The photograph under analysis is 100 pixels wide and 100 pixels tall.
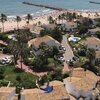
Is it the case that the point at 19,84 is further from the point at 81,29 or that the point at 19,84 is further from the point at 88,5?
the point at 88,5

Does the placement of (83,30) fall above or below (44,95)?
below

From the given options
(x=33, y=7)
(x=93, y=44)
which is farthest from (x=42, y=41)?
(x=33, y=7)

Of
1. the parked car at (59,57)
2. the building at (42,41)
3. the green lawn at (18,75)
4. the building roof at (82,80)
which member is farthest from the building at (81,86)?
the building at (42,41)

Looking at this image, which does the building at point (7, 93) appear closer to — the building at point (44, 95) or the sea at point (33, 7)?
the building at point (44, 95)

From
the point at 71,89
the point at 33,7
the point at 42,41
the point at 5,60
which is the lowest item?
the point at 33,7

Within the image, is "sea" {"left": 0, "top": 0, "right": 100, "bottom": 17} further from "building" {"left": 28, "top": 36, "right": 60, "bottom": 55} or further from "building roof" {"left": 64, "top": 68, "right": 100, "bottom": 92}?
"building roof" {"left": 64, "top": 68, "right": 100, "bottom": 92}

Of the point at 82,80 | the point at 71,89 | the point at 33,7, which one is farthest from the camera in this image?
the point at 33,7

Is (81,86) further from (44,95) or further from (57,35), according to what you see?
(57,35)
